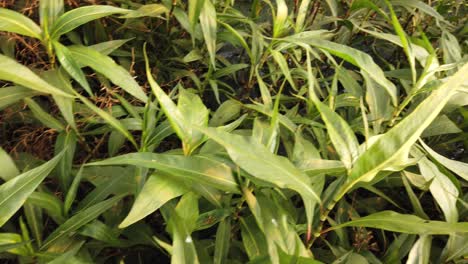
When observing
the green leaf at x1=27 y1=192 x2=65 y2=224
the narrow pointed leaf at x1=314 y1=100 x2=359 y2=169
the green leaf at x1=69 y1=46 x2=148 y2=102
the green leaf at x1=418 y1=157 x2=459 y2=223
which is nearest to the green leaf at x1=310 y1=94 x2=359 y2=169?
the narrow pointed leaf at x1=314 y1=100 x2=359 y2=169

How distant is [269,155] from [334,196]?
0.46ft

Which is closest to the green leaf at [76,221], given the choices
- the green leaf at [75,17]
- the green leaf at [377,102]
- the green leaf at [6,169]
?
the green leaf at [6,169]

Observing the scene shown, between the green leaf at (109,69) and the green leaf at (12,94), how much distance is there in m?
0.11

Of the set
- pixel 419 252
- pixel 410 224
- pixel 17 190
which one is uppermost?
pixel 17 190

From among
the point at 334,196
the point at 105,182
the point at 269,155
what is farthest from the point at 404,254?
the point at 105,182

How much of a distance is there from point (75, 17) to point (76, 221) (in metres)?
0.38

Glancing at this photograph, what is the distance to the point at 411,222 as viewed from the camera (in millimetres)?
606

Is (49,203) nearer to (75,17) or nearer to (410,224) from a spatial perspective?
(75,17)

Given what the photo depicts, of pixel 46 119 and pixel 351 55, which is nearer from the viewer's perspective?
pixel 351 55

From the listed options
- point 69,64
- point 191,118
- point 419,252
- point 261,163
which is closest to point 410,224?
point 419,252

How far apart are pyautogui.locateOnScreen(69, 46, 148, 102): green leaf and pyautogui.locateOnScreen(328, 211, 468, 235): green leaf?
1.49ft

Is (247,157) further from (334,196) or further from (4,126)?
(4,126)

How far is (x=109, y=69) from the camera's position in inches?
30.0

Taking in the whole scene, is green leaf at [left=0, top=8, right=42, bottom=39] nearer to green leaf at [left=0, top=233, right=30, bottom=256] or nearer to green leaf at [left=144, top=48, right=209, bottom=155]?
green leaf at [left=144, top=48, right=209, bottom=155]
